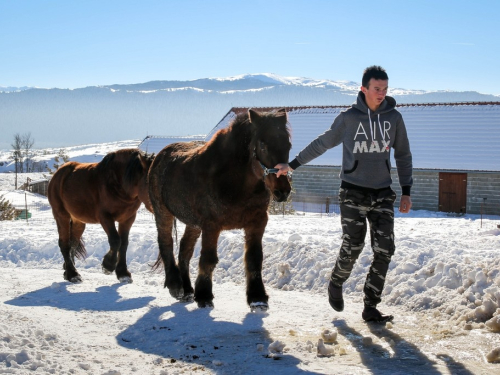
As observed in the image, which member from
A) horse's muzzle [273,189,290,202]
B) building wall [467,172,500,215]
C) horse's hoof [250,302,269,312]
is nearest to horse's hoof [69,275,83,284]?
horse's hoof [250,302,269,312]

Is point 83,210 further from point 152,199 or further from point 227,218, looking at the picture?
point 227,218

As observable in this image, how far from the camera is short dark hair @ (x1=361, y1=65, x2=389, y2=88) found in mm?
5570

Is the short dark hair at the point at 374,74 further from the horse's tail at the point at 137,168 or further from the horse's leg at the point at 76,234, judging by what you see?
the horse's leg at the point at 76,234

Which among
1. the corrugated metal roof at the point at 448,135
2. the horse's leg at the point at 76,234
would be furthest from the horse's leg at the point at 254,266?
the corrugated metal roof at the point at 448,135

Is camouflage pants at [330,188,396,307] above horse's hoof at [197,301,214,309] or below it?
above

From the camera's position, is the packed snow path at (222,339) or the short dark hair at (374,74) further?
the short dark hair at (374,74)

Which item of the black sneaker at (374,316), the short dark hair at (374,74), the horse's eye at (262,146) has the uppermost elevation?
the short dark hair at (374,74)

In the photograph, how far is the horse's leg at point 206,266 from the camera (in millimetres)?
6656

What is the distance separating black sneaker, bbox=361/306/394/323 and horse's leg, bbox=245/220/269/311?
1.12 meters

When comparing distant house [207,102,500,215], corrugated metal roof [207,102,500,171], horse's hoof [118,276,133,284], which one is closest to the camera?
horse's hoof [118,276,133,284]

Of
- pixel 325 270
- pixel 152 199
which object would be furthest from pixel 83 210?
pixel 325 270

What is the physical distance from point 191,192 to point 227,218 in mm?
751

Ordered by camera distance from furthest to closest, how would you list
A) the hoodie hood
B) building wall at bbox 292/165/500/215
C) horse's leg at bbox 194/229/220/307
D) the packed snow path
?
building wall at bbox 292/165/500/215
horse's leg at bbox 194/229/220/307
the hoodie hood
the packed snow path

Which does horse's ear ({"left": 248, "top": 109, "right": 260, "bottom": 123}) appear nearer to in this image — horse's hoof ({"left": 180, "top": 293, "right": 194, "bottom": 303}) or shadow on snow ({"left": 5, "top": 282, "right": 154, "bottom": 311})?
horse's hoof ({"left": 180, "top": 293, "right": 194, "bottom": 303})
